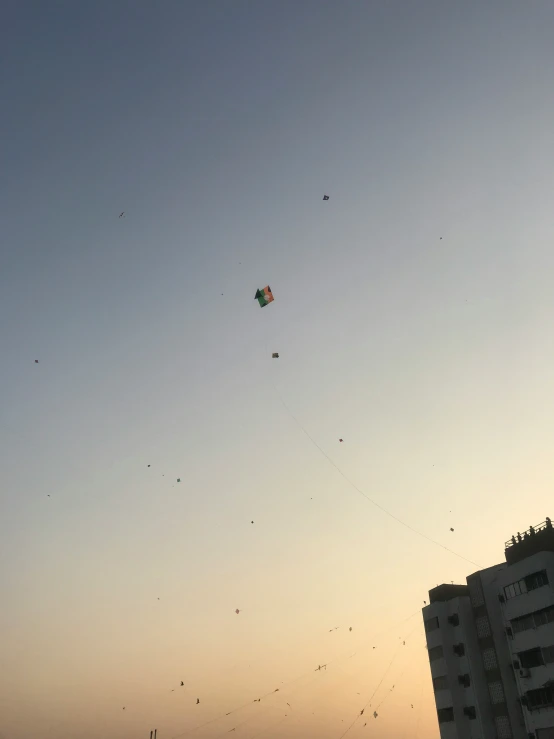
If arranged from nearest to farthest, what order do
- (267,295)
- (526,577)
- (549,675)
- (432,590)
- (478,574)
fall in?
(267,295)
(549,675)
(526,577)
(478,574)
(432,590)

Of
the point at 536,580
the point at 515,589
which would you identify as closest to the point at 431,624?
the point at 515,589

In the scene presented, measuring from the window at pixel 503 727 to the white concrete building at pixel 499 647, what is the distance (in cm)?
8

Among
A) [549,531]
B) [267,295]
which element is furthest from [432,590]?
[267,295]

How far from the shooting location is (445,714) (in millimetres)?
60062

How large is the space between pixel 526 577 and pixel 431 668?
17.6 meters

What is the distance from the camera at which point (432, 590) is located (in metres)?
67.0

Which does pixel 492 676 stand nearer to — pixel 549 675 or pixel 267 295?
pixel 549 675

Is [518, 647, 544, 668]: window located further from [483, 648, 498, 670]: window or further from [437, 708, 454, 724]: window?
[437, 708, 454, 724]: window

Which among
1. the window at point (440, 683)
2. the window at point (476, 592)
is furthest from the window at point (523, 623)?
the window at point (440, 683)

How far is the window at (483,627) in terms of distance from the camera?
5912cm

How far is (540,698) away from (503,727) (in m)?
7.62

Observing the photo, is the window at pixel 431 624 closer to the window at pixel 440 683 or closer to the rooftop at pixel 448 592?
the rooftop at pixel 448 592

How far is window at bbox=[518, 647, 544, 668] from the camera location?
50438 mm

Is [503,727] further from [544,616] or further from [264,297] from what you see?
[264,297]
